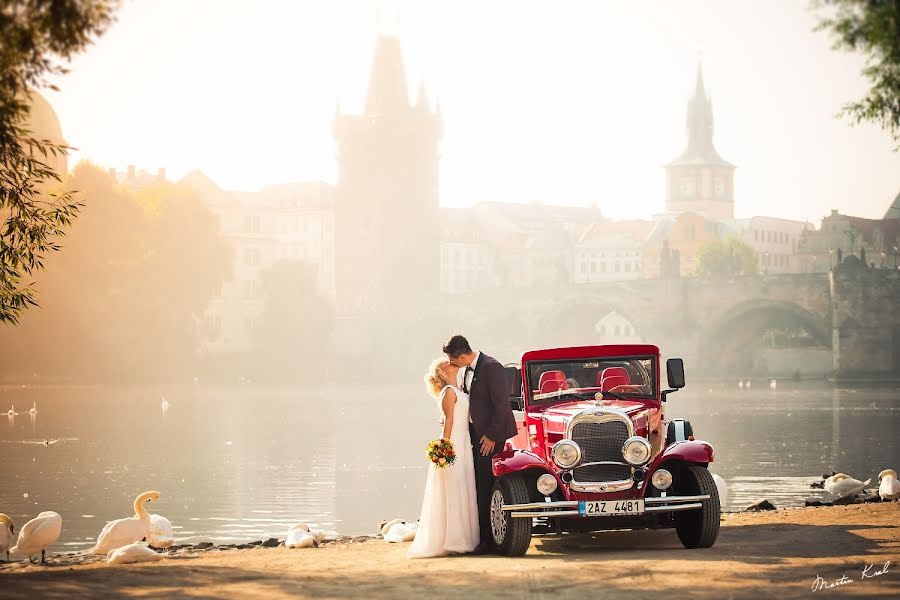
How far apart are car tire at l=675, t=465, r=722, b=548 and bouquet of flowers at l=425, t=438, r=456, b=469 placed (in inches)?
74.5

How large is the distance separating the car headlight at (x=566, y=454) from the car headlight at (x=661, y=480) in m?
0.64

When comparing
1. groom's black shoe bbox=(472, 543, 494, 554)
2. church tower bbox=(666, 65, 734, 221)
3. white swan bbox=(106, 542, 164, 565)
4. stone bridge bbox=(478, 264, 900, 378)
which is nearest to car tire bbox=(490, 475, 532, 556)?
groom's black shoe bbox=(472, 543, 494, 554)

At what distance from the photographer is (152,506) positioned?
23.9 meters

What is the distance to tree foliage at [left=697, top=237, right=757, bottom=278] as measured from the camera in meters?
120

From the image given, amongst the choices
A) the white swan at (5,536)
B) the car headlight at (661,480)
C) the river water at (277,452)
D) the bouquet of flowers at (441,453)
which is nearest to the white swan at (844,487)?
the river water at (277,452)

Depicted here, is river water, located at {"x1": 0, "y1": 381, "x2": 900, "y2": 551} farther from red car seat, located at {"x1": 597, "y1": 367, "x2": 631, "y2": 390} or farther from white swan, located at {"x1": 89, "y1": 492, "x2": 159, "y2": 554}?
red car seat, located at {"x1": 597, "y1": 367, "x2": 631, "y2": 390}

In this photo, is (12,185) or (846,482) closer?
(12,185)

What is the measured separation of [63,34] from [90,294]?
2136 inches

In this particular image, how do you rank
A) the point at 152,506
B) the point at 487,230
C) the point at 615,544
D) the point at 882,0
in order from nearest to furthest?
the point at 882,0 → the point at 615,544 → the point at 152,506 → the point at 487,230

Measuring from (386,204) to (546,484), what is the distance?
91.3 metres

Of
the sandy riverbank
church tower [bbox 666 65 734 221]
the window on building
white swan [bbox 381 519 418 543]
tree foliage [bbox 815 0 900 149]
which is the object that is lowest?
white swan [bbox 381 519 418 543]

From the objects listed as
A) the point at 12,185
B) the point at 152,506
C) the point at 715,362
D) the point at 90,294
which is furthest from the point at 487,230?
the point at 12,185

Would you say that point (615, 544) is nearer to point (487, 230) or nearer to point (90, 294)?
point (90, 294)

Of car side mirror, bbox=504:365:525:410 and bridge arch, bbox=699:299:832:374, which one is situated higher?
bridge arch, bbox=699:299:832:374
